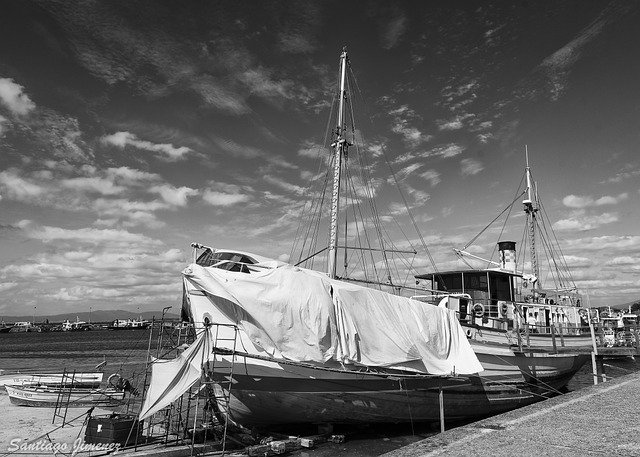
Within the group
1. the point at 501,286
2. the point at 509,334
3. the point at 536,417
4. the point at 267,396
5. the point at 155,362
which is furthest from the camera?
the point at 501,286

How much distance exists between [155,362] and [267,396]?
12.0 ft

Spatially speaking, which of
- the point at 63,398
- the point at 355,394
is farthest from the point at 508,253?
the point at 63,398

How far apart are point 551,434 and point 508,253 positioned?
A: 30058 millimetres

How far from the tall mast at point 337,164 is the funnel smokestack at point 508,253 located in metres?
17.7

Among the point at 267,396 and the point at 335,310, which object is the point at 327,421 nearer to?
the point at 267,396

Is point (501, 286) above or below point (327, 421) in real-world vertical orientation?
above

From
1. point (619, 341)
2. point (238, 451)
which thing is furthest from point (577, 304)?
point (238, 451)

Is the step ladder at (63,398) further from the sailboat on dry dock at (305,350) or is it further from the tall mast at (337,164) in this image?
the tall mast at (337,164)

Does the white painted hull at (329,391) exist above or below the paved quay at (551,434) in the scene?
below

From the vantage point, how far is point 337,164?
2152 centimetres

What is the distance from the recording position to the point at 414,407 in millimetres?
15516

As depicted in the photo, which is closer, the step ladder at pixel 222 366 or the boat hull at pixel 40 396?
the step ladder at pixel 222 366

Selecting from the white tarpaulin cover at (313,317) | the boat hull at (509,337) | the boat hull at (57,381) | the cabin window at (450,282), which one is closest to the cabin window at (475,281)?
the cabin window at (450,282)

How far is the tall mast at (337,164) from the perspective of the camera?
19625 mm
